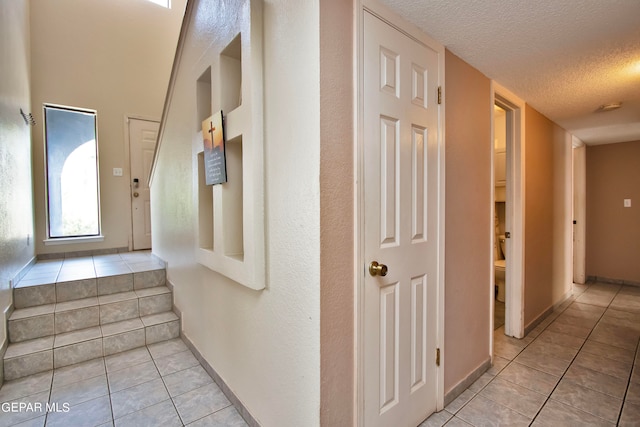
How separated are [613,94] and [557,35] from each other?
4.43 ft

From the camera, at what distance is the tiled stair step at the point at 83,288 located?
7.98 feet

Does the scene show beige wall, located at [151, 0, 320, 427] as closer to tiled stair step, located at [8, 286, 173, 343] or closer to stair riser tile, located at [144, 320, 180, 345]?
stair riser tile, located at [144, 320, 180, 345]

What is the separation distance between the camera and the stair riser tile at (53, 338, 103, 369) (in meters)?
2.15

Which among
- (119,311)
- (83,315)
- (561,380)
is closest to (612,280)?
(561,380)

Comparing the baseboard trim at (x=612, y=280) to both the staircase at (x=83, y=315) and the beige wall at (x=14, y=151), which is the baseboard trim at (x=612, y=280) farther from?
the beige wall at (x=14, y=151)

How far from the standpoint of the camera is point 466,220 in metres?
1.92

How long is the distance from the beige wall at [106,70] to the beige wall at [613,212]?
22.0 ft

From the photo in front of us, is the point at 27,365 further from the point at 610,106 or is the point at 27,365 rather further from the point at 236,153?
the point at 610,106

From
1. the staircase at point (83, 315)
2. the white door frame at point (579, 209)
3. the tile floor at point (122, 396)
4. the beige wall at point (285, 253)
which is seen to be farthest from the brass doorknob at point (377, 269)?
the white door frame at point (579, 209)

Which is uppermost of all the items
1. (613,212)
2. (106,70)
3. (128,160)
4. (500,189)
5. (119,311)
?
(106,70)

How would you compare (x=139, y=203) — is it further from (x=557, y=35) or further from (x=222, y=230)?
(x=557, y=35)

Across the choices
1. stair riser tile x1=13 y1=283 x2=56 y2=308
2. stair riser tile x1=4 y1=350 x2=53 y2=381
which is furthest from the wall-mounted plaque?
stair riser tile x1=13 y1=283 x2=56 y2=308

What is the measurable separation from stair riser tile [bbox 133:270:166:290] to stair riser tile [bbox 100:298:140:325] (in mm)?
289

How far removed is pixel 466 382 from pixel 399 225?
4.17ft
